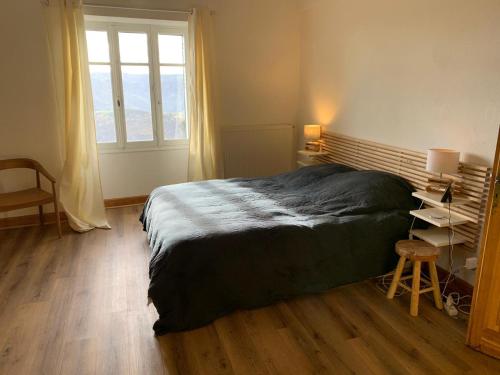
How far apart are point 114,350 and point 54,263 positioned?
4.63 feet

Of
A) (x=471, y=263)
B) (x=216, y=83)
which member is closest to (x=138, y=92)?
(x=216, y=83)

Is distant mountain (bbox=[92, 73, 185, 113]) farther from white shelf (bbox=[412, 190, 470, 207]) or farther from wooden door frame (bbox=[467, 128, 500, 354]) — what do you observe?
wooden door frame (bbox=[467, 128, 500, 354])

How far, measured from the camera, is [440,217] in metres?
2.60

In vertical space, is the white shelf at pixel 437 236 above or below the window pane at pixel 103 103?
below

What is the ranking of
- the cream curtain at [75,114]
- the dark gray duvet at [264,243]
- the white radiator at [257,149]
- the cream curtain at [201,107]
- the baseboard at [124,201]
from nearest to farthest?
the dark gray duvet at [264,243], the cream curtain at [75,114], the cream curtain at [201,107], the baseboard at [124,201], the white radiator at [257,149]

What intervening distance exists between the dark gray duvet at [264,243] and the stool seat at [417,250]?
0.19 metres

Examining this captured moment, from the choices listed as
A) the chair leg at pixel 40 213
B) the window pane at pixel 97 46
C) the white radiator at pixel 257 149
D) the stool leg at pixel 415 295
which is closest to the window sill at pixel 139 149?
the white radiator at pixel 257 149

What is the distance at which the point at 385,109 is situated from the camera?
11.5 feet

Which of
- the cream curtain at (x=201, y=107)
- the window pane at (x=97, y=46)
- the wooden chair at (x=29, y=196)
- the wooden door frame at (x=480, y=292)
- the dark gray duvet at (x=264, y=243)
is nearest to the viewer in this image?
the wooden door frame at (x=480, y=292)

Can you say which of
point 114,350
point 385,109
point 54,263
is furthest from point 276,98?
point 114,350

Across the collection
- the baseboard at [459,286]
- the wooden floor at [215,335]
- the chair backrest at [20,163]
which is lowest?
the wooden floor at [215,335]

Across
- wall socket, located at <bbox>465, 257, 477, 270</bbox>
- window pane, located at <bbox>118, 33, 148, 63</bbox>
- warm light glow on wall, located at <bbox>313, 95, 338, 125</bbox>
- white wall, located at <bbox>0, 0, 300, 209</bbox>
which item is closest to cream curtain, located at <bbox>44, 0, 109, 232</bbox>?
white wall, located at <bbox>0, 0, 300, 209</bbox>

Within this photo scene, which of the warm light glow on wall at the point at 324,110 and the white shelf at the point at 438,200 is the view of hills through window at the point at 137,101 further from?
the white shelf at the point at 438,200

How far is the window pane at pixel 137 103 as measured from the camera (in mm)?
4492
